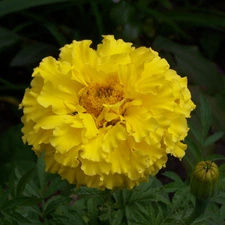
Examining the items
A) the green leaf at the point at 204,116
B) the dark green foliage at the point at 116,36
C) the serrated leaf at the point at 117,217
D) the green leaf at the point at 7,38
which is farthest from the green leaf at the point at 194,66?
the serrated leaf at the point at 117,217

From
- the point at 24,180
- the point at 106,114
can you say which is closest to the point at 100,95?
the point at 106,114

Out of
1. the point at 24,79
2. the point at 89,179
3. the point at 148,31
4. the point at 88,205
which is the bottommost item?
the point at 24,79

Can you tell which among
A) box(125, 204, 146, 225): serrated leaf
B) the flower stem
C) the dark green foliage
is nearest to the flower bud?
the flower stem

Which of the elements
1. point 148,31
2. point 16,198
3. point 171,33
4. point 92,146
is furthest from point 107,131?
point 171,33

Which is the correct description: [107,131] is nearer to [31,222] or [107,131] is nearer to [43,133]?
[43,133]

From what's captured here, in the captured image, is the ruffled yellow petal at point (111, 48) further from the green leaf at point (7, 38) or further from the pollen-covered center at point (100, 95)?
the green leaf at point (7, 38)

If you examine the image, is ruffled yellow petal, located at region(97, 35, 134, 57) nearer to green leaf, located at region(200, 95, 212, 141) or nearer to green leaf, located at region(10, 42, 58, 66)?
green leaf, located at region(200, 95, 212, 141)
